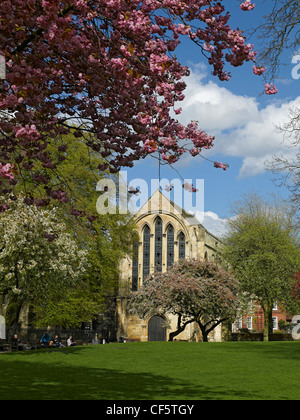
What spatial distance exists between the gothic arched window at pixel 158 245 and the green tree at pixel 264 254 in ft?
25.8

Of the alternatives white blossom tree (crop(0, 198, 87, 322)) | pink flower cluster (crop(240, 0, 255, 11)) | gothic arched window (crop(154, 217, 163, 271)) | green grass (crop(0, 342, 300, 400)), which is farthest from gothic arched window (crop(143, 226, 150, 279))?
pink flower cluster (crop(240, 0, 255, 11))

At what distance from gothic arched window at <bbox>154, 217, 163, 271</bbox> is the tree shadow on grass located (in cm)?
4003

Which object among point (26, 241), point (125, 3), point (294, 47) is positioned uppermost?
point (294, 47)

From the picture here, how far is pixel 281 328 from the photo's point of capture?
76562 millimetres

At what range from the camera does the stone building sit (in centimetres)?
5647

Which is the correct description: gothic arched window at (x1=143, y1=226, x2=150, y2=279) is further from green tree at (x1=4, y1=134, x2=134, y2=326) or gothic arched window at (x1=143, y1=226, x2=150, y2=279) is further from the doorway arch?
green tree at (x1=4, y1=134, x2=134, y2=326)

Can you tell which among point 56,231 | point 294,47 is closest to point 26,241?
point 56,231

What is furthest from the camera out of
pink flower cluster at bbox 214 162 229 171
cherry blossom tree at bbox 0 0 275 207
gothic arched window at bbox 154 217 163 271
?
gothic arched window at bbox 154 217 163 271

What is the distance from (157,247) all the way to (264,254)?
13.1m

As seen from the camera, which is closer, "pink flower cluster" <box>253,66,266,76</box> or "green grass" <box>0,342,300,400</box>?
"pink flower cluster" <box>253,66,266,76</box>

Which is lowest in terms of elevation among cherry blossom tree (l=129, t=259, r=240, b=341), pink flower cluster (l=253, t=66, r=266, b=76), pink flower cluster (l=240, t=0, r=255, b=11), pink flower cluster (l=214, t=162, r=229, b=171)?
cherry blossom tree (l=129, t=259, r=240, b=341)

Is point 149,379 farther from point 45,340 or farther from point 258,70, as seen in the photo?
point 45,340
